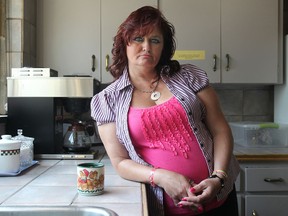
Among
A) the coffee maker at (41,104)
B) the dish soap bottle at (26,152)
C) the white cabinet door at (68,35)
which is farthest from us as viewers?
the white cabinet door at (68,35)

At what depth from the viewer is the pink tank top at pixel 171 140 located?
104 cm

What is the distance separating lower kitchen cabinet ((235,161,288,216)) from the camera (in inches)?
67.9

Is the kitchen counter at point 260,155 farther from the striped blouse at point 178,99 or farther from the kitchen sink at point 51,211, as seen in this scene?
the kitchen sink at point 51,211

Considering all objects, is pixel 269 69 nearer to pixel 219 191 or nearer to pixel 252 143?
pixel 252 143

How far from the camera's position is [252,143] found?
81.3 inches

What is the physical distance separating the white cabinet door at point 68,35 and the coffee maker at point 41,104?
21.8 inches

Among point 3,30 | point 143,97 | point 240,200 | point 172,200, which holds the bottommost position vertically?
point 240,200

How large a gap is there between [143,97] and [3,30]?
1124 mm

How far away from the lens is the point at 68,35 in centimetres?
201

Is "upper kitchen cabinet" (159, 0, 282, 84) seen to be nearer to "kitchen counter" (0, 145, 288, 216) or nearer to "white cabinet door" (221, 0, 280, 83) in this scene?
"white cabinet door" (221, 0, 280, 83)

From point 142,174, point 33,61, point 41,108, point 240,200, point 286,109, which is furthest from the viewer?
point 286,109

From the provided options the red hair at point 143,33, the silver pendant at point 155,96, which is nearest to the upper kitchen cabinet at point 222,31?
the red hair at point 143,33

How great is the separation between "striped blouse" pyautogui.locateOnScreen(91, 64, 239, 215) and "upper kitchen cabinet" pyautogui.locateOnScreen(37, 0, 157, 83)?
0.90m

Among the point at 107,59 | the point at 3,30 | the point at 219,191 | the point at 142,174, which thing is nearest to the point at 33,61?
the point at 3,30
